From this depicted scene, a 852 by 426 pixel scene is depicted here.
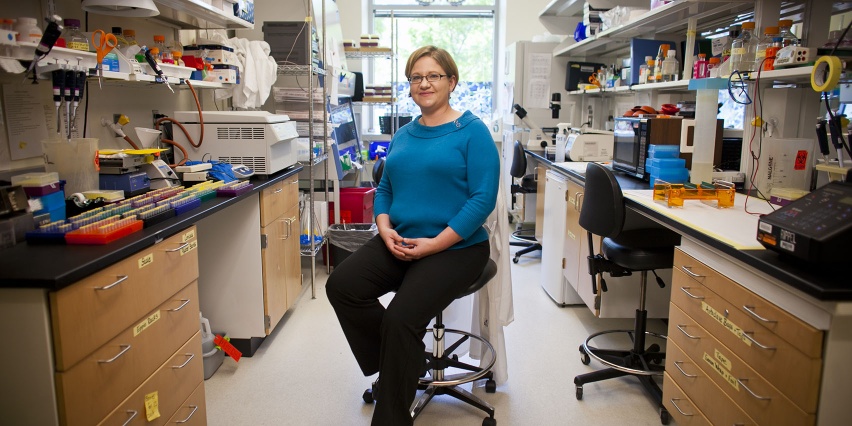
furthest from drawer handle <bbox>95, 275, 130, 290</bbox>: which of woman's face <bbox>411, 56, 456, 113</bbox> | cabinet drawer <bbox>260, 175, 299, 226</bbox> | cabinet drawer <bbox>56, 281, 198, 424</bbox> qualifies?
cabinet drawer <bbox>260, 175, 299, 226</bbox>

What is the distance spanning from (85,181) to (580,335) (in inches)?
93.5

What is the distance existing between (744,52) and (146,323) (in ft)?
7.68

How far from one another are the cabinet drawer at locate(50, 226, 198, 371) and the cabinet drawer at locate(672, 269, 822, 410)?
1573 millimetres

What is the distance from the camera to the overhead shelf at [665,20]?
8.75ft

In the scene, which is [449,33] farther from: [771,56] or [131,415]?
[131,415]

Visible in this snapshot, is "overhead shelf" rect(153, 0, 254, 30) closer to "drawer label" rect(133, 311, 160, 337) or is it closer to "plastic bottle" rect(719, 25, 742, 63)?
"drawer label" rect(133, 311, 160, 337)

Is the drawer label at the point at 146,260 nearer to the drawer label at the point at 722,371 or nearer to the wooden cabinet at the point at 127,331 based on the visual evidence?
the wooden cabinet at the point at 127,331

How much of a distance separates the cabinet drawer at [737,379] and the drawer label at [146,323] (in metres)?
1.58

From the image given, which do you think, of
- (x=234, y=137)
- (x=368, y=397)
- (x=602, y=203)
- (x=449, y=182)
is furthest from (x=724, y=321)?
(x=234, y=137)

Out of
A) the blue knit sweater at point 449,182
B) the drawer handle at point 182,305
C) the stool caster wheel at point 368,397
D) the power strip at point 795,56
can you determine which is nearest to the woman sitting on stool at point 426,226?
the blue knit sweater at point 449,182

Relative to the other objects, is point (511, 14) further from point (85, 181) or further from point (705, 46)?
point (85, 181)

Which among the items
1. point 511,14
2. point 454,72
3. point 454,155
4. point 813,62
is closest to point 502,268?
point 454,155

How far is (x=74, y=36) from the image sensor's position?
1.97 m

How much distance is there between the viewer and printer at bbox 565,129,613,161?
12.1 feet
